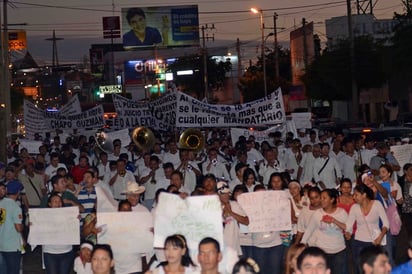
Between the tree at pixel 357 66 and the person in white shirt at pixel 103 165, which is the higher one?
the tree at pixel 357 66

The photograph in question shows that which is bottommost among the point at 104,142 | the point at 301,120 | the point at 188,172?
the point at 188,172

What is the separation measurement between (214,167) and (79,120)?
11228 millimetres

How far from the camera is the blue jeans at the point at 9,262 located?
37.9 feet

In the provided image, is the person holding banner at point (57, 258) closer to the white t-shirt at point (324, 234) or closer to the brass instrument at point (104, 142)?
the white t-shirt at point (324, 234)

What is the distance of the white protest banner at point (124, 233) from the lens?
1009 centimetres

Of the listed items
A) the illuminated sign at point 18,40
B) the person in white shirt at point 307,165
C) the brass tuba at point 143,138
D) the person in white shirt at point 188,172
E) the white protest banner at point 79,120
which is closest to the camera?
the person in white shirt at point 188,172

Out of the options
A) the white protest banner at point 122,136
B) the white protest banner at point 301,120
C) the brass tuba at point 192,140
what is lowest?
the brass tuba at point 192,140

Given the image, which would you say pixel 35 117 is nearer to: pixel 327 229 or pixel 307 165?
pixel 307 165

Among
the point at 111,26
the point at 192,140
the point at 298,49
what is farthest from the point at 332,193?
the point at 111,26

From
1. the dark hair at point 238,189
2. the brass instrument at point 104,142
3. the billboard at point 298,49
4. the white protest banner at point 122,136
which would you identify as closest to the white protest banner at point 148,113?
the white protest banner at point 122,136

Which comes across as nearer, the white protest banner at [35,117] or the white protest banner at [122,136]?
the white protest banner at [122,136]

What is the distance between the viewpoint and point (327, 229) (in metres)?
10.9

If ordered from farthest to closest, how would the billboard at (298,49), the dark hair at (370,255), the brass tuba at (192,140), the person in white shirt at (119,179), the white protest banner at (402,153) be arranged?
the billboard at (298,49), the brass tuba at (192,140), the white protest banner at (402,153), the person in white shirt at (119,179), the dark hair at (370,255)

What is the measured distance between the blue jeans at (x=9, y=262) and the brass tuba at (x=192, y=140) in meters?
10.2
